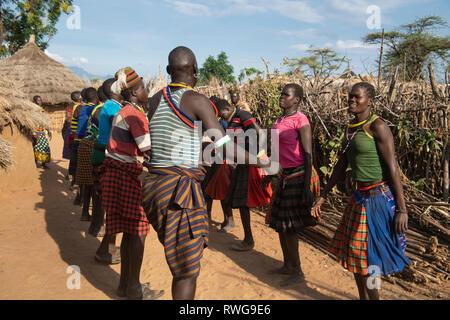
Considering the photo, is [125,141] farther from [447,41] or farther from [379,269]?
[447,41]

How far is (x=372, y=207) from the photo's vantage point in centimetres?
249

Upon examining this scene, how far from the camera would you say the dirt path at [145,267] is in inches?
124

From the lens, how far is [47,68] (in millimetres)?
17281

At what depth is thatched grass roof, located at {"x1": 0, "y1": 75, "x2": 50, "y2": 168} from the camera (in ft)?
19.2

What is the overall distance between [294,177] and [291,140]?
0.36 metres

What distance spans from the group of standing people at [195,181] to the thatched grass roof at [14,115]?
3.07 meters

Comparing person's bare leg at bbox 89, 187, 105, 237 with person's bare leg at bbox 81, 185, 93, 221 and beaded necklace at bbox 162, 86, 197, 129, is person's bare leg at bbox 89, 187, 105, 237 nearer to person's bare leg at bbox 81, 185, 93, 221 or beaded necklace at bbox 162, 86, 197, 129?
person's bare leg at bbox 81, 185, 93, 221

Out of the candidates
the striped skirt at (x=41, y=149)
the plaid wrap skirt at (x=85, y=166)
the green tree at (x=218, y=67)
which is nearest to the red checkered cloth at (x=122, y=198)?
the plaid wrap skirt at (x=85, y=166)

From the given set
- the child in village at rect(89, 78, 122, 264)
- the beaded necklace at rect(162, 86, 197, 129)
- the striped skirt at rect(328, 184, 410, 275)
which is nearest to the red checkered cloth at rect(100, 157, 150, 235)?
the child in village at rect(89, 78, 122, 264)

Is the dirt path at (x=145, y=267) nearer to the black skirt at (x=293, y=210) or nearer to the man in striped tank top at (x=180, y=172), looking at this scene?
the black skirt at (x=293, y=210)

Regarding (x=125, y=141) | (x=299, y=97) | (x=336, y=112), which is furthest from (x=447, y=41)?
(x=125, y=141)

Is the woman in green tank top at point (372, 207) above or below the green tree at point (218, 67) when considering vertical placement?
below

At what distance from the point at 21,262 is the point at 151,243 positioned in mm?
1420

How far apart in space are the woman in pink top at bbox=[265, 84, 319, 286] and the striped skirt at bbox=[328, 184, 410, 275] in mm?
704
